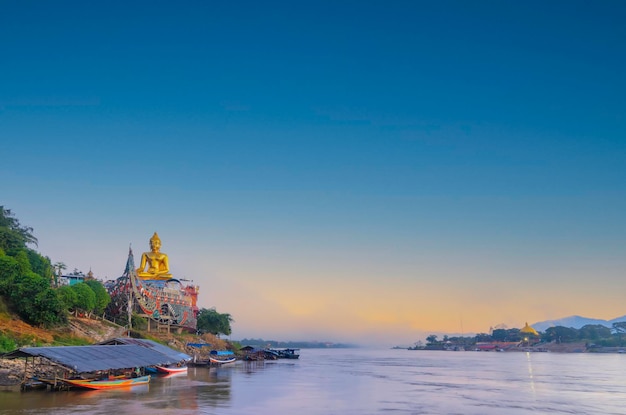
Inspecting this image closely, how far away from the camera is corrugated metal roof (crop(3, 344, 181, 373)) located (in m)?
21.7

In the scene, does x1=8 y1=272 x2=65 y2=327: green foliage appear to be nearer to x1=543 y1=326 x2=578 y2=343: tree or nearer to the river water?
the river water

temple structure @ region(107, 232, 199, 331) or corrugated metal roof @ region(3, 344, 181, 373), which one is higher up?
temple structure @ region(107, 232, 199, 331)

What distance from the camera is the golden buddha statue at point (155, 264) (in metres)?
59.2

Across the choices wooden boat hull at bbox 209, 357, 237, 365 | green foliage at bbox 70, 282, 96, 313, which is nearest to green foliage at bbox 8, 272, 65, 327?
green foliage at bbox 70, 282, 96, 313

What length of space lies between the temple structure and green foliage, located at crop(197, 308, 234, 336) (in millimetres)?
5507

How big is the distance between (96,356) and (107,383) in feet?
5.07

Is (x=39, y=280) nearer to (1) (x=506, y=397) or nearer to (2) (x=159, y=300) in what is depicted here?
(2) (x=159, y=300)

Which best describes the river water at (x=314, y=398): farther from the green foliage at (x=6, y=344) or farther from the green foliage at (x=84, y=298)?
the green foliage at (x=84, y=298)

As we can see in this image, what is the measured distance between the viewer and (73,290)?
124ft

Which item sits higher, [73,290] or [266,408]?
[73,290]

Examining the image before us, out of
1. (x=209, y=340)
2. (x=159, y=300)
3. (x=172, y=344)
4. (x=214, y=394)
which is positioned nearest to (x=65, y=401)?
(x=214, y=394)

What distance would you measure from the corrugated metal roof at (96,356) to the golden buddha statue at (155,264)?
29766 mm

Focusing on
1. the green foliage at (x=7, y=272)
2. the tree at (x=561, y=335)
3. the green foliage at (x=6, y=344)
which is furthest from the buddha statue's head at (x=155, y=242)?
the tree at (x=561, y=335)

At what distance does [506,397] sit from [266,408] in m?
15.0
